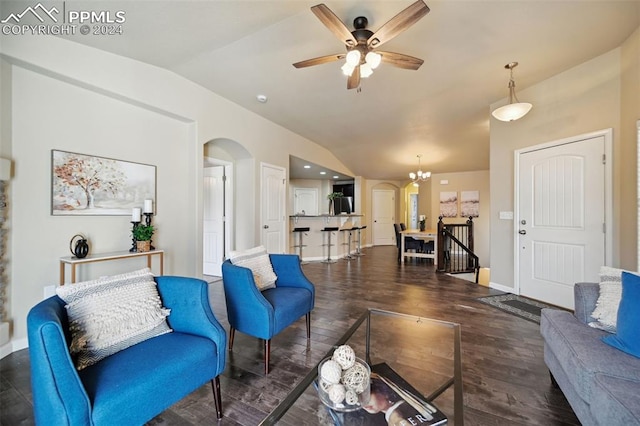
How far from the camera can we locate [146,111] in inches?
125

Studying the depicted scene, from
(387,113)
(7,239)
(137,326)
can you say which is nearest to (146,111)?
(7,239)

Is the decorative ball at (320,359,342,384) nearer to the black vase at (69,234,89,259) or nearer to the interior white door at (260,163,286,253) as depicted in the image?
the black vase at (69,234,89,259)

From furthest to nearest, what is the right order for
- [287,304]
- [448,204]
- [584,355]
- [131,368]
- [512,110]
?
[448,204] < [512,110] < [287,304] < [584,355] < [131,368]

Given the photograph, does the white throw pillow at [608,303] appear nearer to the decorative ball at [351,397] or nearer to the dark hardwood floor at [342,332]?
the dark hardwood floor at [342,332]

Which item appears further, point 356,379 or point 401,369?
point 401,369

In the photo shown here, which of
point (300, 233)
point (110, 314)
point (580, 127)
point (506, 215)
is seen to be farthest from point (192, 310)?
point (300, 233)

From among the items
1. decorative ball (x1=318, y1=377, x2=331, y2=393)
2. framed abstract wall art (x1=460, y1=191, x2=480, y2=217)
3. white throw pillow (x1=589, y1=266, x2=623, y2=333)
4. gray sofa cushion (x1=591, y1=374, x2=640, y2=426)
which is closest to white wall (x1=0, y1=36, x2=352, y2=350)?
decorative ball (x1=318, y1=377, x2=331, y2=393)

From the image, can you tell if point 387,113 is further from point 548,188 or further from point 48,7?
point 48,7

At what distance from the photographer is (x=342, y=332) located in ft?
8.41

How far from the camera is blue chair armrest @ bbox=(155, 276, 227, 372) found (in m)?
1.49

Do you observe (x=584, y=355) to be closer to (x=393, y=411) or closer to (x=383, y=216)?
(x=393, y=411)

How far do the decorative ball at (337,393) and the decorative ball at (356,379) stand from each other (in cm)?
3

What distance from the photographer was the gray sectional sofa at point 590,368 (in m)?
1.06

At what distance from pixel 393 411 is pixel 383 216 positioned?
9344 millimetres
